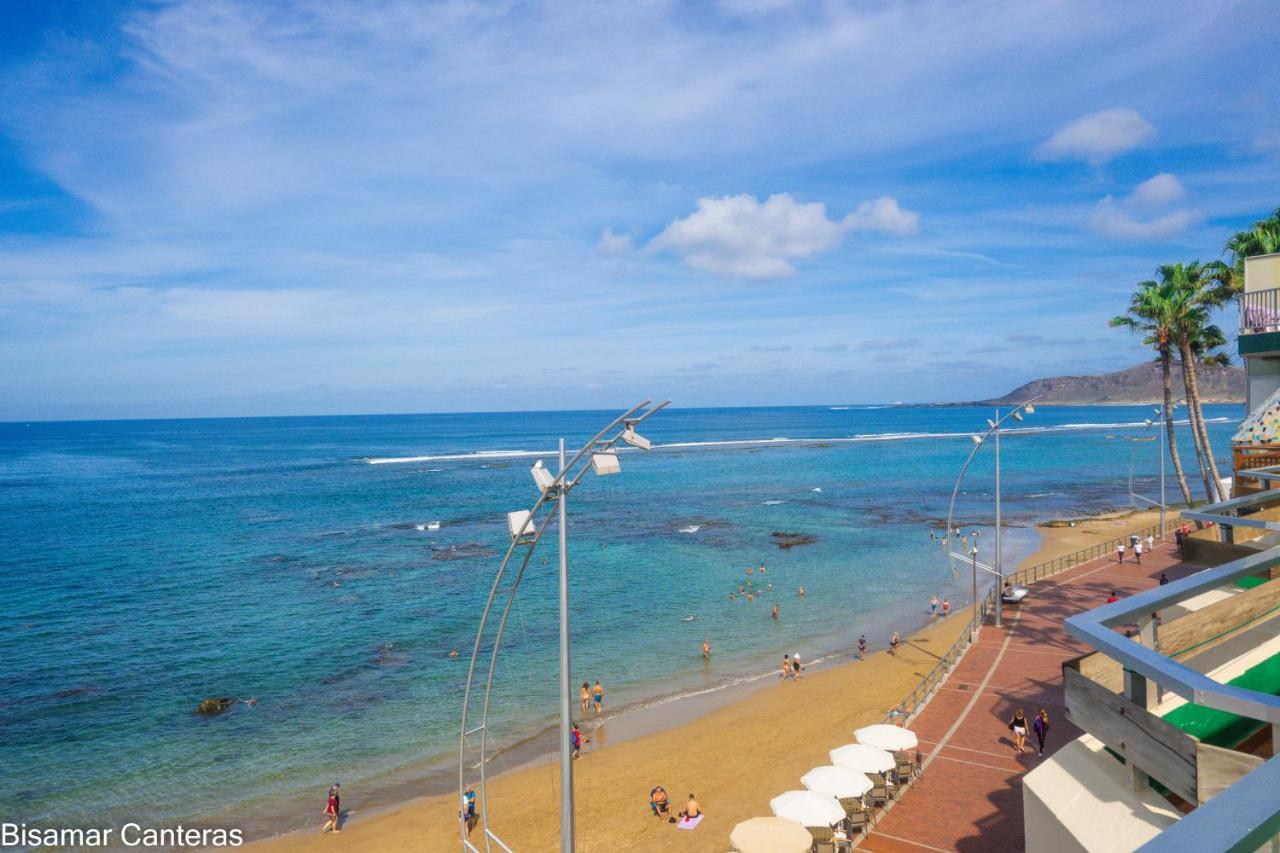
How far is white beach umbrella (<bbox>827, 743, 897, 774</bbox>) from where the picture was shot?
18911 millimetres

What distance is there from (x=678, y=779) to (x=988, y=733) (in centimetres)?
862

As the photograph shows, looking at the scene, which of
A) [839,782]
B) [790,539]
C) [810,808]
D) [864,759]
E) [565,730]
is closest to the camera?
[565,730]

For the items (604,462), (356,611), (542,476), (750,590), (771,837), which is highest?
(604,462)

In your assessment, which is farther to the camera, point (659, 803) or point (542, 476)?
point (659, 803)

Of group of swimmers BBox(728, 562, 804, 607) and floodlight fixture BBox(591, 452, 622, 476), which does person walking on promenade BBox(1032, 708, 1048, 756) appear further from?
group of swimmers BBox(728, 562, 804, 607)

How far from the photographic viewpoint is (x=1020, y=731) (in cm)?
2081

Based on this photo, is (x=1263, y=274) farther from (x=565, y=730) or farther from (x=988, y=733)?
(x=565, y=730)

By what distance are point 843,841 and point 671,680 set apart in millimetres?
16383

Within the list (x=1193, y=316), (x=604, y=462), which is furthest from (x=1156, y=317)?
(x=604, y=462)

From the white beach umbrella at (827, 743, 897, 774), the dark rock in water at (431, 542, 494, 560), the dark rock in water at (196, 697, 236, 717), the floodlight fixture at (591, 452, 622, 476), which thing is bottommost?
the dark rock in water at (196, 697, 236, 717)

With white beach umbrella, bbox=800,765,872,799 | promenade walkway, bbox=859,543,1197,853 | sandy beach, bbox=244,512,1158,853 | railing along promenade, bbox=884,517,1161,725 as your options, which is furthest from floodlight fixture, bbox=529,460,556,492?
railing along promenade, bbox=884,517,1161,725

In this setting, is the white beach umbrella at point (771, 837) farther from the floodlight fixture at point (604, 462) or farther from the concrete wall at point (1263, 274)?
the concrete wall at point (1263, 274)

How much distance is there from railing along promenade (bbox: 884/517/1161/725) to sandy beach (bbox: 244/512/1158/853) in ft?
5.63

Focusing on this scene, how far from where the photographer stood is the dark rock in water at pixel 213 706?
3027cm
